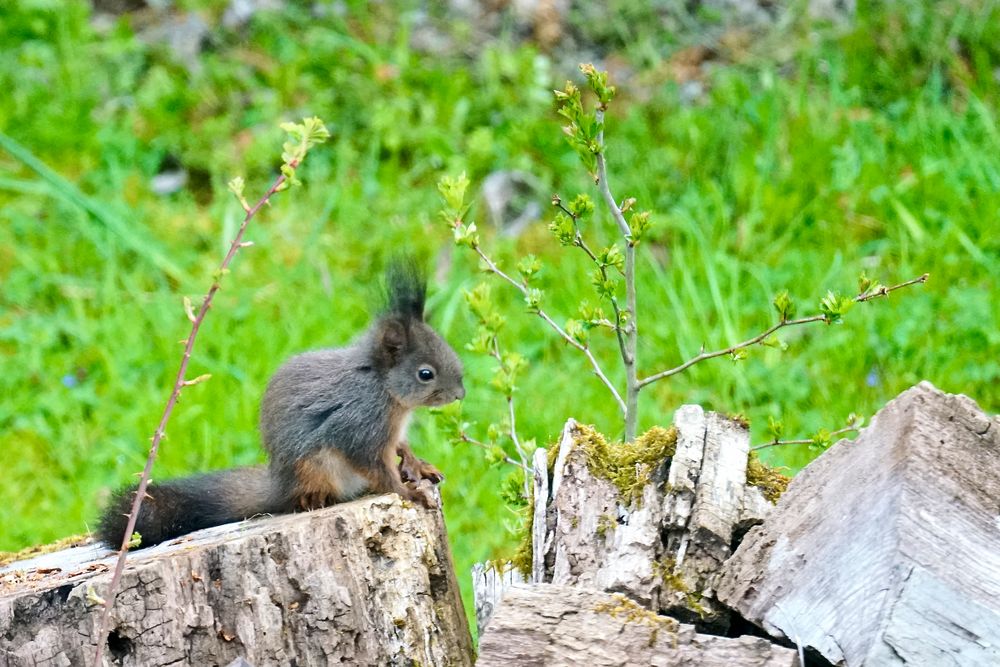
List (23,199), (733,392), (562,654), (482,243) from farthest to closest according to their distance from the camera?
(23,199), (482,243), (733,392), (562,654)

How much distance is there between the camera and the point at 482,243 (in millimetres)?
5414

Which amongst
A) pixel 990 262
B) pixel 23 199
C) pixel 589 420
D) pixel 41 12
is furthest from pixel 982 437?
pixel 41 12

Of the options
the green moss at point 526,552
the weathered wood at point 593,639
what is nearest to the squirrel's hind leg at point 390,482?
the green moss at point 526,552

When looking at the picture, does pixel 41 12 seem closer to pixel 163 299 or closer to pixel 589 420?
pixel 163 299

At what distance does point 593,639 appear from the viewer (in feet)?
6.77

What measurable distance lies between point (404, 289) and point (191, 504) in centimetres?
75

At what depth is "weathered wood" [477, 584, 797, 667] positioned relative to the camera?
202cm

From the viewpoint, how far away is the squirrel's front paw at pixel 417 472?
126 inches

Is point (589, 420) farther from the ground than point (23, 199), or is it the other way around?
point (23, 199)

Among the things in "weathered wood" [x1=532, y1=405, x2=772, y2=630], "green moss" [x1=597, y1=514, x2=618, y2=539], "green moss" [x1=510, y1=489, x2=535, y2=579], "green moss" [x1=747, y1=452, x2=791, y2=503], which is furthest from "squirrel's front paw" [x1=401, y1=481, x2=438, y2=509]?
"green moss" [x1=747, y1=452, x2=791, y2=503]

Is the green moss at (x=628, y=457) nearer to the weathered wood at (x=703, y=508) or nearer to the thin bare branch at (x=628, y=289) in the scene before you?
the weathered wood at (x=703, y=508)

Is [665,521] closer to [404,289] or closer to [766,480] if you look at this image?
[766,480]

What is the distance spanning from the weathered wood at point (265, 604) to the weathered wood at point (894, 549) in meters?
0.64

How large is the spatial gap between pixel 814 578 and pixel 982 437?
0.40 m
